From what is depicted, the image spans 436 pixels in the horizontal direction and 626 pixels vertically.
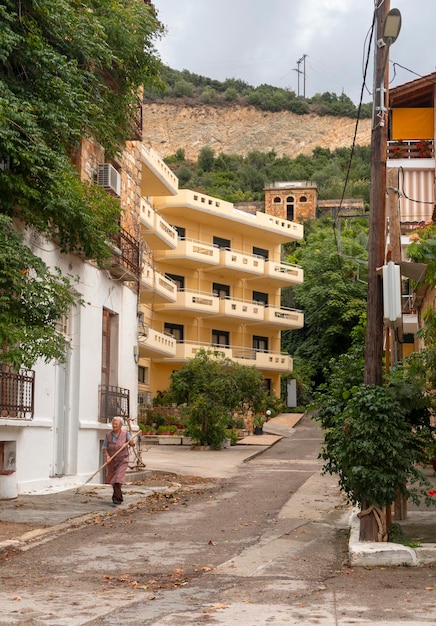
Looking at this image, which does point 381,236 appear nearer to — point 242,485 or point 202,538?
point 202,538

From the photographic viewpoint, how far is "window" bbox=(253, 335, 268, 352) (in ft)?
165

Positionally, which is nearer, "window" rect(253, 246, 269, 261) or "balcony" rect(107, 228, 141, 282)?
"balcony" rect(107, 228, 141, 282)

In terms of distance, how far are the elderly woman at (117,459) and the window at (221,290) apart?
3313cm

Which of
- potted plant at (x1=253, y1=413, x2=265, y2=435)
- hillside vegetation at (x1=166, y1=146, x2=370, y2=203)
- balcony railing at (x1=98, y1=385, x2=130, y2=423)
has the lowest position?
potted plant at (x1=253, y1=413, x2=265, y2=435)

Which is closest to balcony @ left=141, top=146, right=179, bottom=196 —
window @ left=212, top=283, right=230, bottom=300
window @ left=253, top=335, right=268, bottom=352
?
window @ left=212, top=283, right=230, bottom=300

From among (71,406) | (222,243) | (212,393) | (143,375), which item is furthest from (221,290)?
(71,406)

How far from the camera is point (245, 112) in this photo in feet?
457

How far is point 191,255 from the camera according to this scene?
147 ft

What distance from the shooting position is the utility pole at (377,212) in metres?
10.5

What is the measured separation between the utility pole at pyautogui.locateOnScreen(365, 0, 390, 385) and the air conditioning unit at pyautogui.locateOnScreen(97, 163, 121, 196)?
8.86 m

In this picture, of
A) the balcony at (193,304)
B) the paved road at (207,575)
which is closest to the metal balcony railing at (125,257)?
the paved road at (207,575)

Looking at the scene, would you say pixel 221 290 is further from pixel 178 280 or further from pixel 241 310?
pixel 178 280

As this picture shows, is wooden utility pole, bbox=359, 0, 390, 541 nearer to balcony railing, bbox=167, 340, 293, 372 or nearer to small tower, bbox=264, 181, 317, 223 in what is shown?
balcony railing, bbox=167, 340, 293, 372

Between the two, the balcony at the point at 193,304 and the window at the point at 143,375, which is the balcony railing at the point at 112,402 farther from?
the balcony at the point at 193,304
